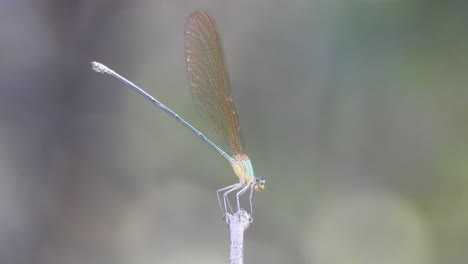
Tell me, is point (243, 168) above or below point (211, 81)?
below

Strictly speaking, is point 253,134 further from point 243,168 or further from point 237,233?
point 237,233

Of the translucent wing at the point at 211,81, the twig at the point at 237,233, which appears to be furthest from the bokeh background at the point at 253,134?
the twig at the point at 237,233

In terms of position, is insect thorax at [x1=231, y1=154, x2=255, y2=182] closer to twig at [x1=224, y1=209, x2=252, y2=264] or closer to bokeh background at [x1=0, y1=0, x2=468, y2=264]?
twig at [x1=224, y1=209, x2=252, y2=264]

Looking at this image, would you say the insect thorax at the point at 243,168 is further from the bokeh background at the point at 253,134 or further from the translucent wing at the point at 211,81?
the bokeh background at the point at 253,134

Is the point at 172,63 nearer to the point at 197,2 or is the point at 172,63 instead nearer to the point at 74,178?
the point at 197,2

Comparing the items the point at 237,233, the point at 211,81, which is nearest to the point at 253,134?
the point at 211,81

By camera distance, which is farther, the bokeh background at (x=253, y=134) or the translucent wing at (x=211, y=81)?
the bokeh background at (x=253, y=134)

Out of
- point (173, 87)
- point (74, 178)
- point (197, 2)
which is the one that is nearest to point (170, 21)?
point (197, 2)

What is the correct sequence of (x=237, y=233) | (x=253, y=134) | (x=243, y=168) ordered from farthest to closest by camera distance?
(x=253, y=134)
(x=243, y=168)
(x=237, y=233)
